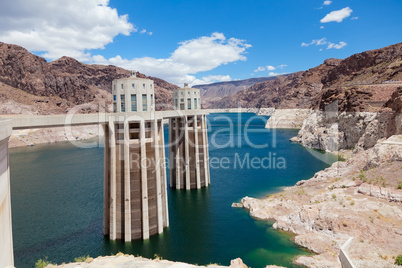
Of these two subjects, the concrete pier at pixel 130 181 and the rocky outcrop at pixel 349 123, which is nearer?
the concrete pier at pixel 130 181

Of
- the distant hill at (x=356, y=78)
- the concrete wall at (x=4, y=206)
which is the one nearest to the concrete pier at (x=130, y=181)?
the concrete wall at (x=4, y=206)

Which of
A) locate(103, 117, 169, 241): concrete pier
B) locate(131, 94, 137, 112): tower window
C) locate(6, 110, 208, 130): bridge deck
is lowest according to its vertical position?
locate(103, 117, 169, 241): concrete pier

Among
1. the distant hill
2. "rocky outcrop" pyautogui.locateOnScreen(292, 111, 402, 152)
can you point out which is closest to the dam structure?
"rocky outcrop" pyautogui.locateOnScreen(292, 111, 402, 152)

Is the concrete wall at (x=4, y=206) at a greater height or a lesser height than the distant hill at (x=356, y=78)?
lesser

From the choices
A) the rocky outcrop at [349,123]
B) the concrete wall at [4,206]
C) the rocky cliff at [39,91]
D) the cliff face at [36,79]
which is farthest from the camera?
the cliff face at [36,79]

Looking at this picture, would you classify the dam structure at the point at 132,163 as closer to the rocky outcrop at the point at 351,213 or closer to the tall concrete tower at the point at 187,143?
the rocky outcrop at the point at 351,213

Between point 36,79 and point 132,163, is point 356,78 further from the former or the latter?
point 36,79

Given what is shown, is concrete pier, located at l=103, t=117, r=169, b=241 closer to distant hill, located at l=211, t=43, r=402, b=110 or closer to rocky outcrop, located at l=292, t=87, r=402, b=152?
rocky outcrop, located at l=292, t=87, r=402, b=152

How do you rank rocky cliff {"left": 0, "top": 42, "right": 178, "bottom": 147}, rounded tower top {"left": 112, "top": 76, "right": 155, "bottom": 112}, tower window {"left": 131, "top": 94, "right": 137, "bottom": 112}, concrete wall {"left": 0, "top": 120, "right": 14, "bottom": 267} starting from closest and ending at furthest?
concrete wall {"left": 0, "top": 120, "right": 14, "bottom": 267}, rounded tower top {"left": 112, "top": 76, "right": 155, "bottom": 112}, tower window {"left": 131, "top": 94, "right": 137, "bottom": 112}, rocky cliff {"left": 0, "top": 42, "right": 178, "bottom": 147}
